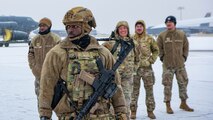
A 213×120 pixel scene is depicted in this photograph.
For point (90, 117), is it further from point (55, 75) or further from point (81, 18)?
point (81, 18)

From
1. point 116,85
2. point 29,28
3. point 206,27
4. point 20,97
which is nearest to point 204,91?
point 20,97

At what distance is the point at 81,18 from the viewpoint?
138 inches

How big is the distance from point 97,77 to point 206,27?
313ft

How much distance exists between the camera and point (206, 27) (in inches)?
3748

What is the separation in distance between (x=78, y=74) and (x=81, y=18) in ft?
1.68

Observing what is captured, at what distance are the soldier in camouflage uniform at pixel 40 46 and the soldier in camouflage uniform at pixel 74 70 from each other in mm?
3243

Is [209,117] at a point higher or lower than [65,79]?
lower

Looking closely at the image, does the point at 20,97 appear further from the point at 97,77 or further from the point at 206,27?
the point at 206,27

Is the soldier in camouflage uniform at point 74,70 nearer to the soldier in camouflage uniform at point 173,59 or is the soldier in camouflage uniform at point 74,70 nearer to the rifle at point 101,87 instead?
the rifle at point 101,87

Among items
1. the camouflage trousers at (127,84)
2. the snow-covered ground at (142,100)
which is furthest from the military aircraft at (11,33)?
the camouflage trousers at (127,84)

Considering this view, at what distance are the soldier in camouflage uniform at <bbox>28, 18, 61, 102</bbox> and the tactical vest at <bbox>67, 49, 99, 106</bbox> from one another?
10.9 feet

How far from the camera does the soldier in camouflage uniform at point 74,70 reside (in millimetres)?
3449

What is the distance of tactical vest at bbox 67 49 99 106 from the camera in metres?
3.45

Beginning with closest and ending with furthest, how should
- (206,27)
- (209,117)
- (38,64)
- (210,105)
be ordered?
(38,64), (209,117), (210,105), (206,27)
